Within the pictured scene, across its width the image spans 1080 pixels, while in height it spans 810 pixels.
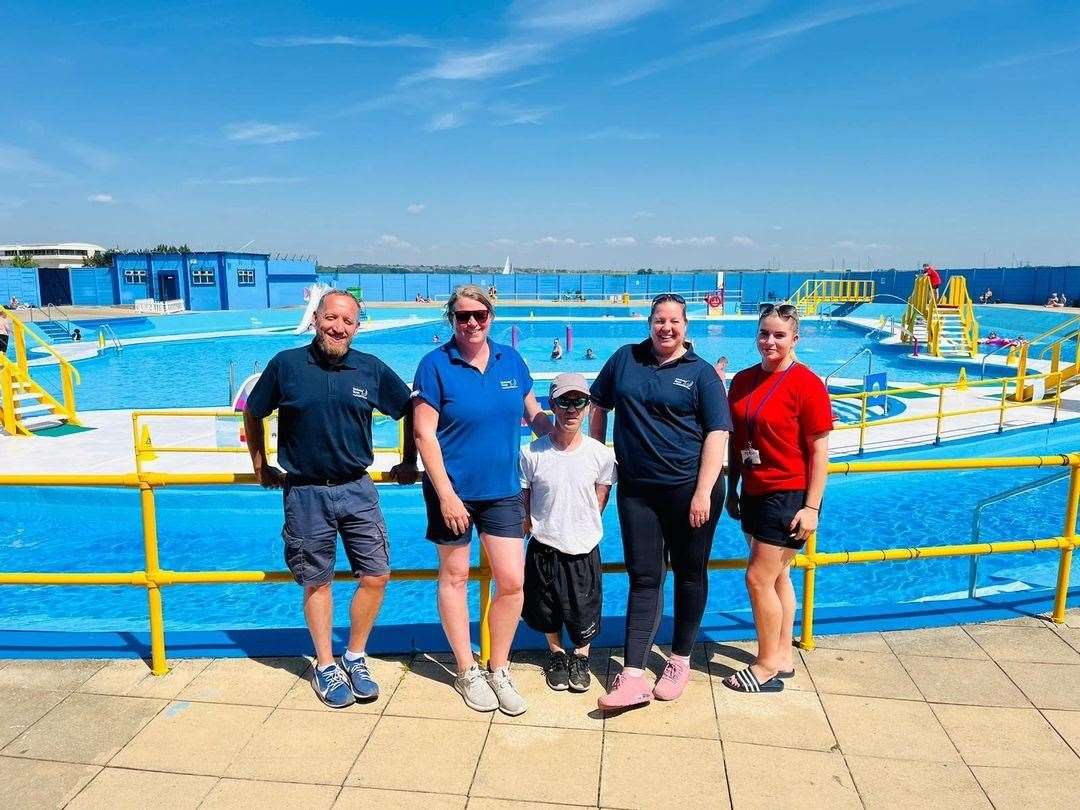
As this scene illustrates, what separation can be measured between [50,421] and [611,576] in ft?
32.3

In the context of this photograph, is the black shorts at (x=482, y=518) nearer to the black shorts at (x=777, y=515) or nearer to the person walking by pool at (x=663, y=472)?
the person walking by pool at (x=663, y=472)

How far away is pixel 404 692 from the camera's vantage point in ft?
10.3

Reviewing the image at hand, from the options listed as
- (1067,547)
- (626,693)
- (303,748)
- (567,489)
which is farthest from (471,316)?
(1067,547)

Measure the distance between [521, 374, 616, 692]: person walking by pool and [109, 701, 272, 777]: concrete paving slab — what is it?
1.19 metres

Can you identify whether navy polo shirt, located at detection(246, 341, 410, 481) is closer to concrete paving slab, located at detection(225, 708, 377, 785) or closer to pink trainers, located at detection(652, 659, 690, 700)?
concrete paving slab, located at detection(225, 708, 377, 785)

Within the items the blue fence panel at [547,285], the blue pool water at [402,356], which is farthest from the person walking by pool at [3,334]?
the blue fence panel at [547,285]

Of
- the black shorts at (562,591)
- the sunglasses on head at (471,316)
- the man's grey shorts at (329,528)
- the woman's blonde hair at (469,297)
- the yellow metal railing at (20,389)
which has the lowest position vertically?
the yellow metal railing at (20,389)

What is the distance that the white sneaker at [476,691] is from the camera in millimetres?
2990

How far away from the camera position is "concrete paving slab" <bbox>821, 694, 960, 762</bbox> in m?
2.70

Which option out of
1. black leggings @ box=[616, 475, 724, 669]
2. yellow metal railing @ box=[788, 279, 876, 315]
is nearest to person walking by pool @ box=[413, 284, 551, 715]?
black leggings @ box=[616, 475, 724, 669]

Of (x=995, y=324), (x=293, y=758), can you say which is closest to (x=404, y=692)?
(x=293, y=758)

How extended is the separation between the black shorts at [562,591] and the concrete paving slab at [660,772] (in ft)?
1.60

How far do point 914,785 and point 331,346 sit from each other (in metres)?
2.63

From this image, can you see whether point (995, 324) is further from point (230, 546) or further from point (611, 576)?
point (230, 546)
